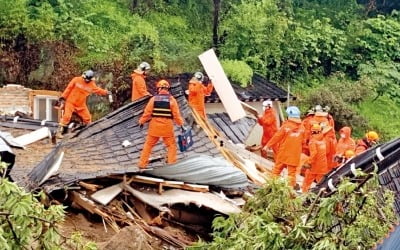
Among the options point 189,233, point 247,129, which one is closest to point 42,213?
point 189,233

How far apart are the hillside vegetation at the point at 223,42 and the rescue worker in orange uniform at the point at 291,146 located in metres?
6.89

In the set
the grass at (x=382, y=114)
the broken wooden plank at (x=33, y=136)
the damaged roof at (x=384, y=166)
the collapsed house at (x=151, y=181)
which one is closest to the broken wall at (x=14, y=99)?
the broken wooden plank at (x=33, y=136)

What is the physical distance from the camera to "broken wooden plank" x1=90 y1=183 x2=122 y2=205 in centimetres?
921

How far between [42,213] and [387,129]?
17061 millimetres

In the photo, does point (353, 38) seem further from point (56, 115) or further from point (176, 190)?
point (176, 190)

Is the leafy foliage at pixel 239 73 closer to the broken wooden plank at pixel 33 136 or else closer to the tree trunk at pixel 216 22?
the tree trunk at pixel 216 22

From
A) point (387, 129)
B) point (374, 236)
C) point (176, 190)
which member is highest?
point (374, 236)

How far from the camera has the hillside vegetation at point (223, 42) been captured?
18.1 m

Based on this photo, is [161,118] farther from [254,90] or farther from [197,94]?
[254,90]

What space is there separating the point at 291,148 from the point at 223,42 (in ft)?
36.4

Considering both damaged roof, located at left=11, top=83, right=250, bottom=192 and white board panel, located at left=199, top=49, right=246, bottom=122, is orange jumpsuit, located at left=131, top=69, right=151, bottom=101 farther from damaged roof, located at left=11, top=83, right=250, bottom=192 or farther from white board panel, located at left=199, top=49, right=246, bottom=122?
white board panel, located at left=199, top=49, right=246, bottom=122

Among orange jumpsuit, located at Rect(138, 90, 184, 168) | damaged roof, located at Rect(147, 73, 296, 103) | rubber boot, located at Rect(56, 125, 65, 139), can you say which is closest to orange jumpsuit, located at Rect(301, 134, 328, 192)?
orange jumpsuit, located at Rect(138, 90, 184, 168)

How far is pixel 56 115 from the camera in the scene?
55.3ft

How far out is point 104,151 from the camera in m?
11.2
